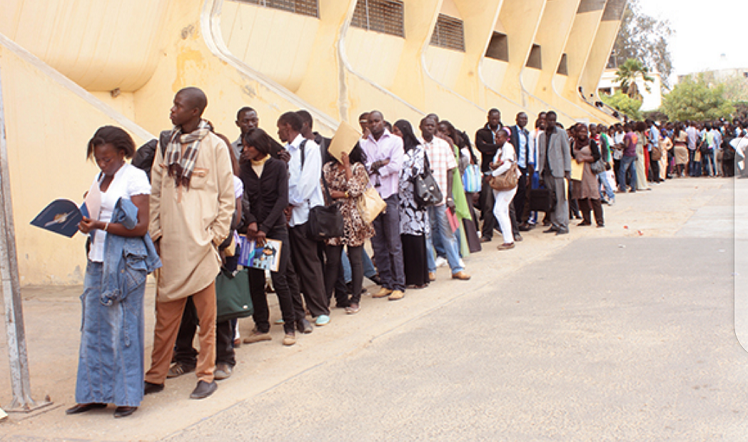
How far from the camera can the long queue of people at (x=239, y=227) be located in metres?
3.94

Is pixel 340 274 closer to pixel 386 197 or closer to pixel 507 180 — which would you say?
pixel 386 197

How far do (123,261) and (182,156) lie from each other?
2.27 feet

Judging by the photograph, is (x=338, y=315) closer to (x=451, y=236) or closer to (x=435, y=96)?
(x=451, y=236)

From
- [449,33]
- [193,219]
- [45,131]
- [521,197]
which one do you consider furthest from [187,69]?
[449,33]

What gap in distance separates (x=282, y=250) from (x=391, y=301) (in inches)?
70.1

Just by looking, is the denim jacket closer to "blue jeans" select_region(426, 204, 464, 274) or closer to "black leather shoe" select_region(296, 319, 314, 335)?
"black leather shoe" select_region(296, 319, 314, 335)

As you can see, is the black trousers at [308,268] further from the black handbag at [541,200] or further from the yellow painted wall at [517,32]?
the yellow painted wall at [517,32]

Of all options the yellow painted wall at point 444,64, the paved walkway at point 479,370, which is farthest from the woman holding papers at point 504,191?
the yellow painted wall at point 444,64

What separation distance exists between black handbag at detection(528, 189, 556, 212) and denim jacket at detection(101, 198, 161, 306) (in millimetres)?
7868

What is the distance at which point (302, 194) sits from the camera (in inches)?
225

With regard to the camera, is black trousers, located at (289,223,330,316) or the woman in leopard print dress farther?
the woman in leopard print dress

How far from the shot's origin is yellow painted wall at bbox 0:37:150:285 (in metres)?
7.19

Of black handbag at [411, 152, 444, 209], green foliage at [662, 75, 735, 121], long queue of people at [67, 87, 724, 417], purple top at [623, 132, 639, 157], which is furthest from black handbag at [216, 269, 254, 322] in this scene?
green foliage at [662, 75, 735, 121]

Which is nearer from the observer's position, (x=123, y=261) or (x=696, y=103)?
(x=123, y=261)
